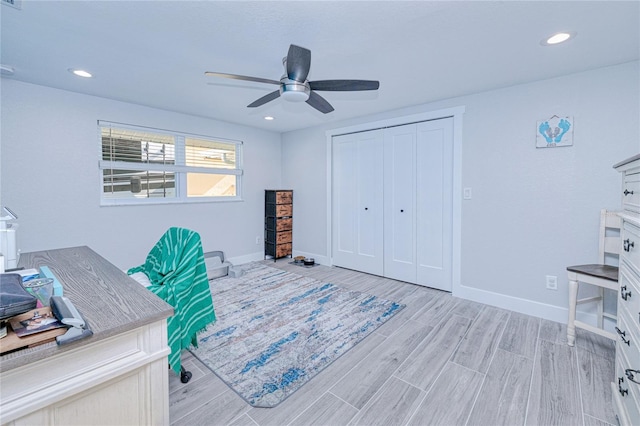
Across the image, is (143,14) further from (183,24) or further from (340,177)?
(340,177)

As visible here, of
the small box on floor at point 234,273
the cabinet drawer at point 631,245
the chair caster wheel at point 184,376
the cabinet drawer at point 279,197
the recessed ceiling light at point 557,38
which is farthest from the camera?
the cabinet drawer at point 279,197

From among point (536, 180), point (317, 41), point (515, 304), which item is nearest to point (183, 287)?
point (317, 41)

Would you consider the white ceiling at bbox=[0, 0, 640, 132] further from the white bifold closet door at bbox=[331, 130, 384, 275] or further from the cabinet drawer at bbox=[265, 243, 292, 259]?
the cabinet drawer at bbox=[265, 243, 292, 259]

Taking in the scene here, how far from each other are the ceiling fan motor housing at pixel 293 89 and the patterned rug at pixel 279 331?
1.98 metres

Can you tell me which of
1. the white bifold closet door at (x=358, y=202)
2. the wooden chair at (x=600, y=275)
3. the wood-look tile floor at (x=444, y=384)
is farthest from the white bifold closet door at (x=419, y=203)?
the wooden chair at (x=600, y=275)

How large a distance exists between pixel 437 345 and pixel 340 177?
2.84 m

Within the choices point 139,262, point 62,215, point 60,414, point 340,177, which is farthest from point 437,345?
point 62,215

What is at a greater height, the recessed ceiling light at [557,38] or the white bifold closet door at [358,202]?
the recessed ceiling light at [557,38]

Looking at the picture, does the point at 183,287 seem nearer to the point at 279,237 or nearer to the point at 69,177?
the point at 69,177

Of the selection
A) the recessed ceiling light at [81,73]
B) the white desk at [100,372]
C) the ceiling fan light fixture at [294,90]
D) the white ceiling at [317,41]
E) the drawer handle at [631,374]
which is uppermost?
the recessed ceiling light at [81,73]

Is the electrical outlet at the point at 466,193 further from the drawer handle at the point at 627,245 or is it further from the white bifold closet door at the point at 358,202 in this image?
the drawer handle at the point at 627,245

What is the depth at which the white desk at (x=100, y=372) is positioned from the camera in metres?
0.73

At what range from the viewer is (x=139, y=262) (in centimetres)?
372

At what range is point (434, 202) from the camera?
354cm
